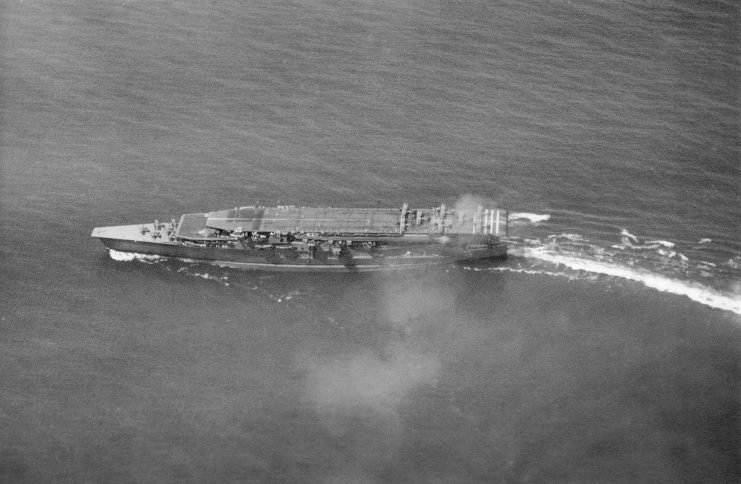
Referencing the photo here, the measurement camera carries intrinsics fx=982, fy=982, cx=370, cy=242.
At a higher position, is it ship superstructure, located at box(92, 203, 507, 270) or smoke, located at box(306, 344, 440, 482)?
ship superstructure, located at box(92, 203, 507, 270)

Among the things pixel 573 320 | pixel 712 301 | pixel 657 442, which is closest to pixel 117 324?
pixel 573 320

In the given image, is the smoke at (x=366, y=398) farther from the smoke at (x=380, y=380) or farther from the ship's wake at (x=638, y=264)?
the ship's wake at (x=638, y=264)

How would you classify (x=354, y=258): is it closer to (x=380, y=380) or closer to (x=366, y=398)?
(x=380, y=380)

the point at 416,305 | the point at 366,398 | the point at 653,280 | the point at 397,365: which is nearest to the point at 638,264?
the point at 653,280

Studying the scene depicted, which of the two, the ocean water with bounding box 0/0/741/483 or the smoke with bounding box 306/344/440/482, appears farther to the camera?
the smoke with bounding box 306/344/440/482

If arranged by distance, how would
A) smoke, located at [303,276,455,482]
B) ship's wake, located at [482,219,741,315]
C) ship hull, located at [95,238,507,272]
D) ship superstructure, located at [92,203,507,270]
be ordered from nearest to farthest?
smoke, located at [303,276,455,482] < ship's wake, located at [482,219,741,315] < ship superstructure, located at [92,203,507,270] < ship hull, located at [95,238,507,272]

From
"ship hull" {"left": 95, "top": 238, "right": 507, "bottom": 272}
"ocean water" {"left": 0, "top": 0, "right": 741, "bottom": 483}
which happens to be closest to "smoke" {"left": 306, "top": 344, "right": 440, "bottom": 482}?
"ocean water" {"left": 0, "top": 0, "right": 741, "bottom": 483}

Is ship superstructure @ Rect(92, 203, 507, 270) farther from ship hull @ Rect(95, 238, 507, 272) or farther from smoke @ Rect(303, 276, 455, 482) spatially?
smoke @ Rect(303, 276, 455, 482)
